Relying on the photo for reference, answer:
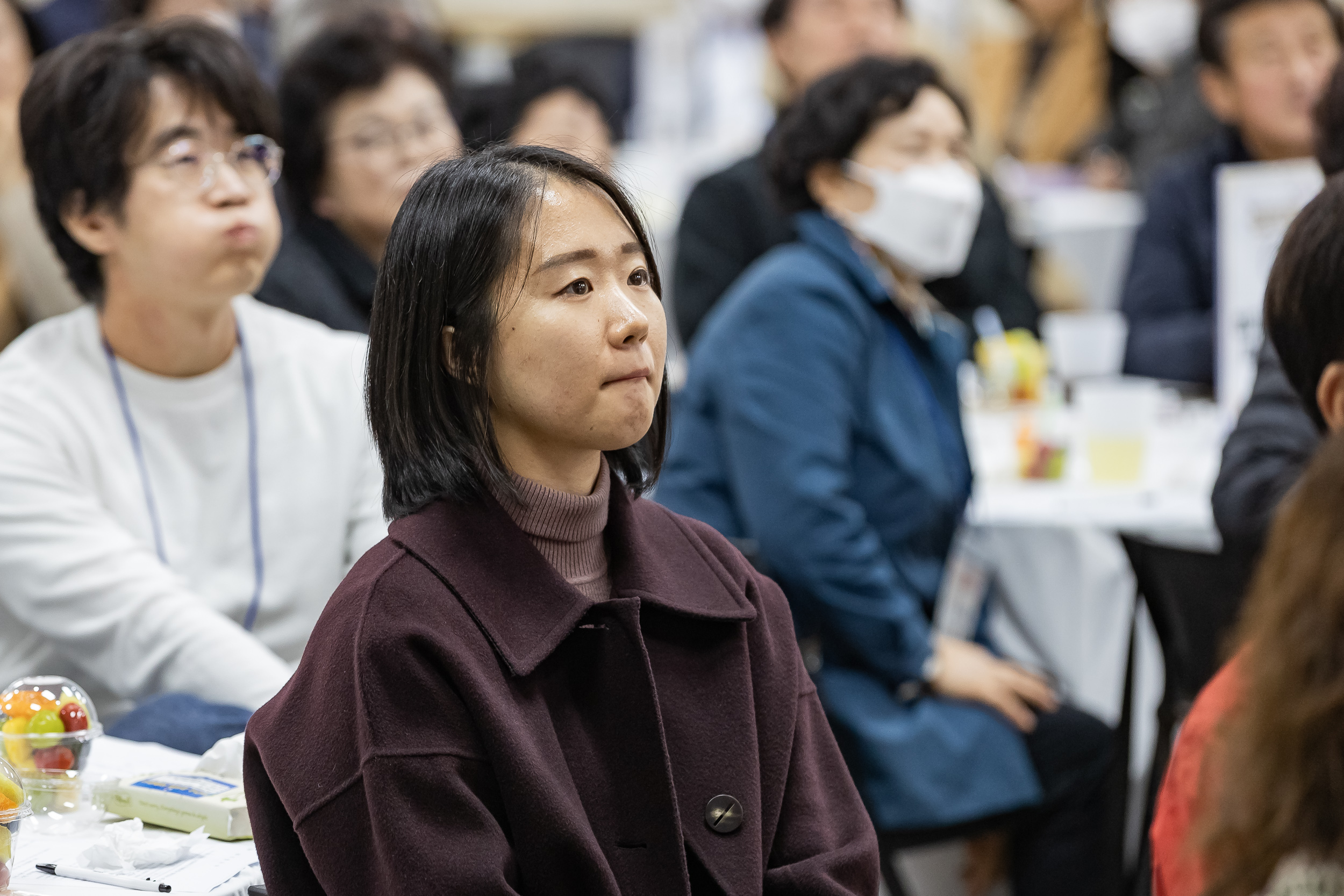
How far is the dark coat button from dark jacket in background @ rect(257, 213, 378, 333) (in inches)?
66.7

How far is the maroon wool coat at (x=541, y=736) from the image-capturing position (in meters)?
1.17

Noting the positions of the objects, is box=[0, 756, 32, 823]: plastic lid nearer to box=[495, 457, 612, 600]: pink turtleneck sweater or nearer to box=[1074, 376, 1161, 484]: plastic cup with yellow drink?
box=[495, 457, 612, 600]: pink turtleneck sweater

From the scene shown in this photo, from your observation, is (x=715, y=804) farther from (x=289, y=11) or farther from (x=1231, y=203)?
(x=289, y=11)

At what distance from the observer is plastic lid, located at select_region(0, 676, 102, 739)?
59.2 inches

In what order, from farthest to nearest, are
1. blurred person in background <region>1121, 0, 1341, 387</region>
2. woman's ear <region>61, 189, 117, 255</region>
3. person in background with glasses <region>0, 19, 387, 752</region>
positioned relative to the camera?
1. blurred person in background <region>1121, 0, 1341, 387</region>
2. woman's ear <region>61, 189, 117, 255</region>
3. person in background with glasses <region>0, 19, 387, 752</region>

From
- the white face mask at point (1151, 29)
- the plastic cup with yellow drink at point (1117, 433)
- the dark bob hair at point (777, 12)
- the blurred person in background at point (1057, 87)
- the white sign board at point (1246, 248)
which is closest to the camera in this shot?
the plastic cup with yellow drink at point (1117, 433)

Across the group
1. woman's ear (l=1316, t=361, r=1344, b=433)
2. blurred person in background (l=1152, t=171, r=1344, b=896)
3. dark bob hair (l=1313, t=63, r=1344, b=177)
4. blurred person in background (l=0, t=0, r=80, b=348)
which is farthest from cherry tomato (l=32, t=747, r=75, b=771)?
dark bob hair (l=1313, t=63, r=1344, b=177)

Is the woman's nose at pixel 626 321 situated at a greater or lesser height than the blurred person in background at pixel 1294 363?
greater

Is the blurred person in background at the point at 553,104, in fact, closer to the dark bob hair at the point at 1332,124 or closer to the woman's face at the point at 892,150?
the woman's face at the point at 892,150

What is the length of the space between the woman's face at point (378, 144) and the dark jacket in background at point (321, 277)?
0.07 metres

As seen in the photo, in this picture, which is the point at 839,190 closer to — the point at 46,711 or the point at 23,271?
the point at 23,271

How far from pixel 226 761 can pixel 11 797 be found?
0.25 metres

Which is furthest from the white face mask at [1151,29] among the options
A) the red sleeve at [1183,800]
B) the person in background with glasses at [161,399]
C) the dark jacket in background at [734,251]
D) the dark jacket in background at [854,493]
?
the red sleeve at [1183,800]

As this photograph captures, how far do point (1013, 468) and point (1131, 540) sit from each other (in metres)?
0.65
